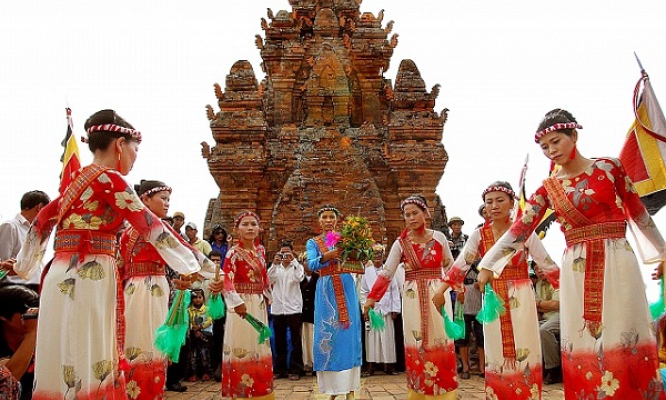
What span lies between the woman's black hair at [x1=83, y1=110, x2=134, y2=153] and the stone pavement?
4.36 meters

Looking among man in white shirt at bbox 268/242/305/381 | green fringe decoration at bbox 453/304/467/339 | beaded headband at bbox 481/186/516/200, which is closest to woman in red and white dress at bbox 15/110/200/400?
beaded headband at bbox 481/186/516/200

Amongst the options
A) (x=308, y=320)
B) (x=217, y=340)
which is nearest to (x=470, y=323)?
(x=308, y=320)

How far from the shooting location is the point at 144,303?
5844mm

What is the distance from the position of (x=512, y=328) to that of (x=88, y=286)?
3542 millimetres

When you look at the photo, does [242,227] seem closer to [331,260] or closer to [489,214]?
[331,260]

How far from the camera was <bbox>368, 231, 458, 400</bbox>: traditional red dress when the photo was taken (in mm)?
6289

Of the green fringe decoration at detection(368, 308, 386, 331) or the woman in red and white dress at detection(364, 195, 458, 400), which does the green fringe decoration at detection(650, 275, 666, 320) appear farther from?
the green fringe decoration at detection(368, 308, 386, 331)

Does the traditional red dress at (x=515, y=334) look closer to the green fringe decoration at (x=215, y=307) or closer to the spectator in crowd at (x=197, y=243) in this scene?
the green fringe decoration at (x=215, y=307)

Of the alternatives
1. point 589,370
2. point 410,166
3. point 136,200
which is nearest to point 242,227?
A: point 136,200

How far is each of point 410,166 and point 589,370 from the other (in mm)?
9057

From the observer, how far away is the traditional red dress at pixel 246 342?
642 cm

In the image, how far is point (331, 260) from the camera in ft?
22.3

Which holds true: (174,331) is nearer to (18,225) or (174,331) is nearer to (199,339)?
(18,225)

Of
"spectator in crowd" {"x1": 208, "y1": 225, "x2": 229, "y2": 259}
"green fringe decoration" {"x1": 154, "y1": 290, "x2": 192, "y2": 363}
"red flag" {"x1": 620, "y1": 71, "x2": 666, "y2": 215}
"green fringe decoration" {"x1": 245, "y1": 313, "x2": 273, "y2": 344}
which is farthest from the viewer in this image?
"spectator in crowd" {"x1": 208, "y1": 225, "x2": 229, "y2": 259}
